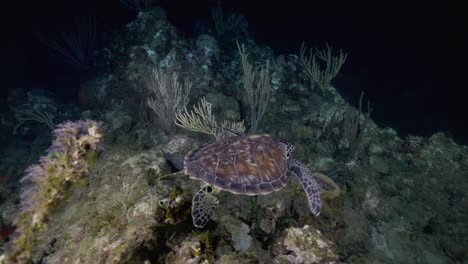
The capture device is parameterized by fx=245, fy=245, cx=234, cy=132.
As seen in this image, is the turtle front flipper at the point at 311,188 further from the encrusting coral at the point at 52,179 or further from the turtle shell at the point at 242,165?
the encrusting coral at the point at 52,179

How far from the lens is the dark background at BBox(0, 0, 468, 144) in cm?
925

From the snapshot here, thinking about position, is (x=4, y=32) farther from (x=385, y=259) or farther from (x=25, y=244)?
(x=385, y=259)

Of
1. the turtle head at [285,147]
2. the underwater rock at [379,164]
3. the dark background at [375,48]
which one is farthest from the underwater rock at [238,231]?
the dark background at [375,48]

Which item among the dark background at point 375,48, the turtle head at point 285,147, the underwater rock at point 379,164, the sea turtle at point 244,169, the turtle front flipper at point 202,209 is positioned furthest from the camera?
the dark background at point 375,48

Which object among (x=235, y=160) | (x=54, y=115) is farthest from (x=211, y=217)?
(x=54, y=115)

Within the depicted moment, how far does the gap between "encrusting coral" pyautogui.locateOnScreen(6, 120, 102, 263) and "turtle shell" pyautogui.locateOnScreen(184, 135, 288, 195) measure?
3.70 ft

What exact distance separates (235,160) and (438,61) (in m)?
12.6

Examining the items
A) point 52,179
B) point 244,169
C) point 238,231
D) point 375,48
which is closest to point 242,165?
point 244,169

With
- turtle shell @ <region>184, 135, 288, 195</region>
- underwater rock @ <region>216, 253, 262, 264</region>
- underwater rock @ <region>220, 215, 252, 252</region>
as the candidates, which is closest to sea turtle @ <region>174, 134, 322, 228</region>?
turtle shell @ <region>184, 135, 288, 195</region>

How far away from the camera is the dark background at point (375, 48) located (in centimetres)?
925

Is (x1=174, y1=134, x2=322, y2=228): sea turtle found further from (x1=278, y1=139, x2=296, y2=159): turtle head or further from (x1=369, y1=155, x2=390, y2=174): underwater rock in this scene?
(x1=369, y1=155, x2=390, y2=174): underwater rock

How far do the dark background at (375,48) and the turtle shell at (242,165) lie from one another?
22.3ft

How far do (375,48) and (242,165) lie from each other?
40.7ft

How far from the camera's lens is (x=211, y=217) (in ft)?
8.61
